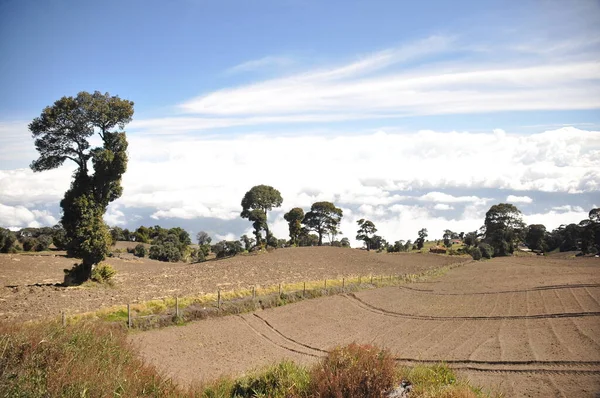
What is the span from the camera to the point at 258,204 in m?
83.8

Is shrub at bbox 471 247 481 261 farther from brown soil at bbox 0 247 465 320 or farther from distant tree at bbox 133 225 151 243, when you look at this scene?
distant tree at bbox 133 225 151 243

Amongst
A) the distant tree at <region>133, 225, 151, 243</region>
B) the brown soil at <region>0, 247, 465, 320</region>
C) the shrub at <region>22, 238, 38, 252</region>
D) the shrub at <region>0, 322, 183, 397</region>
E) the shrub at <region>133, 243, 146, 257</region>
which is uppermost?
the distant tree at <region>133, 225, 151, 243</region>

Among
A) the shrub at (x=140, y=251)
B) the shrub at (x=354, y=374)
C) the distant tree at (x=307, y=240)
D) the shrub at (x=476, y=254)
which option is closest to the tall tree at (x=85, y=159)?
the shrub at (x=354, y=374)

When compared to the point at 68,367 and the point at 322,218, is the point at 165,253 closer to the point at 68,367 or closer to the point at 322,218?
the point at 322,218

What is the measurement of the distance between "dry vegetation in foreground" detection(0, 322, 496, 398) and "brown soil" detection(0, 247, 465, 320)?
9404 millimetres

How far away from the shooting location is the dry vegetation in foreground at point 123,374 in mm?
7363

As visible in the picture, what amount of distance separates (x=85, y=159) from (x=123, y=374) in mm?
29195

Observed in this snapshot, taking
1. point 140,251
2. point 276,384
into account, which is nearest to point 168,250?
point 140,251

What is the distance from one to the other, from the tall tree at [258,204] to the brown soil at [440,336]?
4892 cm

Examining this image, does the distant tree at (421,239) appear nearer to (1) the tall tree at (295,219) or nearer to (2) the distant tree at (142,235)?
(1) the tall tree at (295,219)

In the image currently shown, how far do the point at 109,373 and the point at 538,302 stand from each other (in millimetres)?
29342

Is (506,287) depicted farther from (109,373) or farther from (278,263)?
(109,373)

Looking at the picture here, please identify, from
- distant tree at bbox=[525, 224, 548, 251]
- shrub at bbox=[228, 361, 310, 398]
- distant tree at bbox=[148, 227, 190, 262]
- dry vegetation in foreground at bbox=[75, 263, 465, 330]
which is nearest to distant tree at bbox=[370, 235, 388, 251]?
distant tree at bbox=[525, 224, 548, 251]

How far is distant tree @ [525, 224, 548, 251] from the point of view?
99062mm
